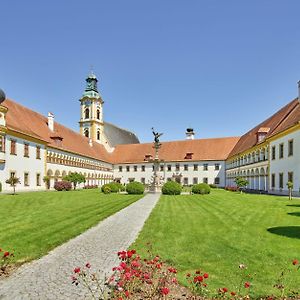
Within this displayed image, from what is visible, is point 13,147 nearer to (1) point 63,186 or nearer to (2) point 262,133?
(1) point 63,186

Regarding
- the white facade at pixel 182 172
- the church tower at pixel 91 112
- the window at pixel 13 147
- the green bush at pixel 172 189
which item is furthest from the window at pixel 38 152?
the church tower at pixel 91 112

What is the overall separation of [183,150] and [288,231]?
5797 centimetres

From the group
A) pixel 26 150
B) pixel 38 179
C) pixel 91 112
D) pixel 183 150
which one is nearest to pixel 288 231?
pixel 26 150

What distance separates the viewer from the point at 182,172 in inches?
2625

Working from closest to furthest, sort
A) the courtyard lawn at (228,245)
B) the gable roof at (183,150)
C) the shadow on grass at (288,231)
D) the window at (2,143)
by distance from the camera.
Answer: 1. the courtyard lawn at (228,245)
2. the shadow on grass at (288,231)
3. the window at (2,143)
4. the gable roof at (183,150)

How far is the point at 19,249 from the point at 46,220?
476 centimetres

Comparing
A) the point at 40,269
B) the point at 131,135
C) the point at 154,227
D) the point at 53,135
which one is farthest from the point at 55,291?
the point at 131,135

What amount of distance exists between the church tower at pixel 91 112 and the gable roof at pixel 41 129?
40.7ft

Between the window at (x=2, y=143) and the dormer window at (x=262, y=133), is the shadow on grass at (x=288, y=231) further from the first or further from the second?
the dormer window at (x=262, y=133)

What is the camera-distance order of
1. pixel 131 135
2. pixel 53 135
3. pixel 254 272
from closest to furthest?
1. pixel 254 272
2. pixel 53 135
3. pixel 131 135

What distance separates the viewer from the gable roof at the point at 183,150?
64.8 m

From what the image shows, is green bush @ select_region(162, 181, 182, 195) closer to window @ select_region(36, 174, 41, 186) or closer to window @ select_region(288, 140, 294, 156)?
window @ select_region(288, 140, 294, 156)

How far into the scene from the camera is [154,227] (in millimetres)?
11625

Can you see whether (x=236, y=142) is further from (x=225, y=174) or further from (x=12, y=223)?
(x=12, y=223)
